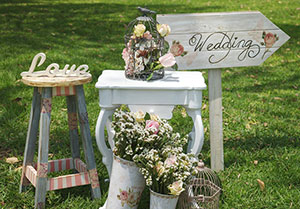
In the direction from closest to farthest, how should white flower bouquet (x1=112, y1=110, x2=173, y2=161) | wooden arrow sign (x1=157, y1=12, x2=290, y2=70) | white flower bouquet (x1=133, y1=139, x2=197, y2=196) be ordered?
white flower bouquet (x1=133, y1=139, x2=197, y2=196)
white flower bouquet (x1=112, y1=110, x2=173, y2=161)
wooden arrow sign (x1=157, y1=12, x2=290, y2=70)

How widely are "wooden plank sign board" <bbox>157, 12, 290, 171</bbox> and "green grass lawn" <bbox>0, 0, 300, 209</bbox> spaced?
886 millimetres

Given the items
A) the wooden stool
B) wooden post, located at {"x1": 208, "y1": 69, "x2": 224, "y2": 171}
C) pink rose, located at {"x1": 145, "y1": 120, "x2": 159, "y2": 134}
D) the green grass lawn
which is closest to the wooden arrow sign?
wooden post, located at {"x1": 208, "y1": 69, "x2": 224, "y2": 171}

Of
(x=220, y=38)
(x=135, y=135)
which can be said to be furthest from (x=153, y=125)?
(x=220, y=38)

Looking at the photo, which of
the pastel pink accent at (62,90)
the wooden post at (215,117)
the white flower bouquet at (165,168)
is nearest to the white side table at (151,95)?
the pastel pink accent at (62,90)

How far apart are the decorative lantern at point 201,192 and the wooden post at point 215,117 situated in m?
0.31

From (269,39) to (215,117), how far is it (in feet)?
2.30

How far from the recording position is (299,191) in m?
2.98

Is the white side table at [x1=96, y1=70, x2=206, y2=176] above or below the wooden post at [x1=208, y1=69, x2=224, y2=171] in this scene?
above

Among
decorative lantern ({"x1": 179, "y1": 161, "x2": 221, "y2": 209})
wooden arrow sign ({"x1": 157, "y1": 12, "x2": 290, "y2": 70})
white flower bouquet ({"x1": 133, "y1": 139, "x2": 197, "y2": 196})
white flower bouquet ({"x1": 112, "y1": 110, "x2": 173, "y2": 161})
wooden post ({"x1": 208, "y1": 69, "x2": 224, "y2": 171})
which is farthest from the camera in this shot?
wooden post ({"x1": 208, "y1": 69, "x2": 224, "y2": 171})

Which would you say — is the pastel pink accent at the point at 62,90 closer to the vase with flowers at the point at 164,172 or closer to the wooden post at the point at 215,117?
the vase with flowers at the point at 164,172

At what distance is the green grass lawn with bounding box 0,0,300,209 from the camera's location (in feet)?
9.78

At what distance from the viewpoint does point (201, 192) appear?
2871 millimetres

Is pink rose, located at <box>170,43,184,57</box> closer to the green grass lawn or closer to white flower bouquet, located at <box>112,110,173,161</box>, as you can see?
white flower bouquet, located at <box>112,110,173,161</box>

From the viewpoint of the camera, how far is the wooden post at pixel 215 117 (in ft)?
10.3
